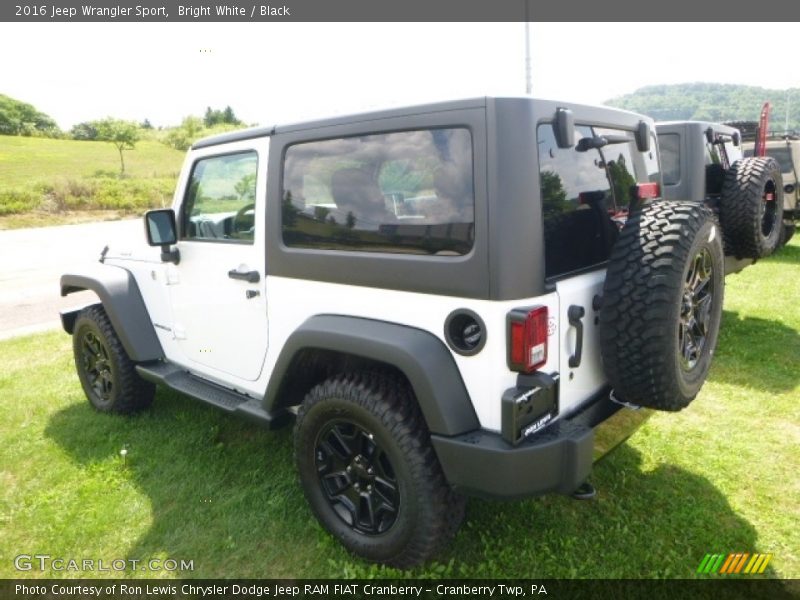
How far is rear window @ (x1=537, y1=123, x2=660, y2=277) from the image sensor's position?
218cm

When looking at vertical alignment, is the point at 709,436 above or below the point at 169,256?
below

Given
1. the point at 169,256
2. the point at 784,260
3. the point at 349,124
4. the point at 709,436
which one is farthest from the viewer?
the point at 784,260

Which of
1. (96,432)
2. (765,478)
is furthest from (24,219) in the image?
(765,478)

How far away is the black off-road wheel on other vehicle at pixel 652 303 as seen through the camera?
2117 millimetres

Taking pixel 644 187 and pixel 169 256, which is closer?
pixel 644 187

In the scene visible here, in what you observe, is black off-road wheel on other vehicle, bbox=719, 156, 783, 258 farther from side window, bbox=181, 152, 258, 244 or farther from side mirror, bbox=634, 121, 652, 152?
side window, bbox=181, 152, 258, 244

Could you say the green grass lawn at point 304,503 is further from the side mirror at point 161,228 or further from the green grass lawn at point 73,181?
the green grass lawn at point 73,181

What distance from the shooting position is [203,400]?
3.19m

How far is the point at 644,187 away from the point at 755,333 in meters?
3.97

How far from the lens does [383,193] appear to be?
235 cm

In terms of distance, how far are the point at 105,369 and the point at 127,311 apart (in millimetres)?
680

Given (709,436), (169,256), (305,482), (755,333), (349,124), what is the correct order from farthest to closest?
(755,333), (709,436), (169,256), (305,482), (349,124)

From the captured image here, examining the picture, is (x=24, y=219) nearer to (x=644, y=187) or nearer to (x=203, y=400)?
(x=203, y=400)

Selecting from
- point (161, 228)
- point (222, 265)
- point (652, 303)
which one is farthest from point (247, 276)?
point (652, 303)
